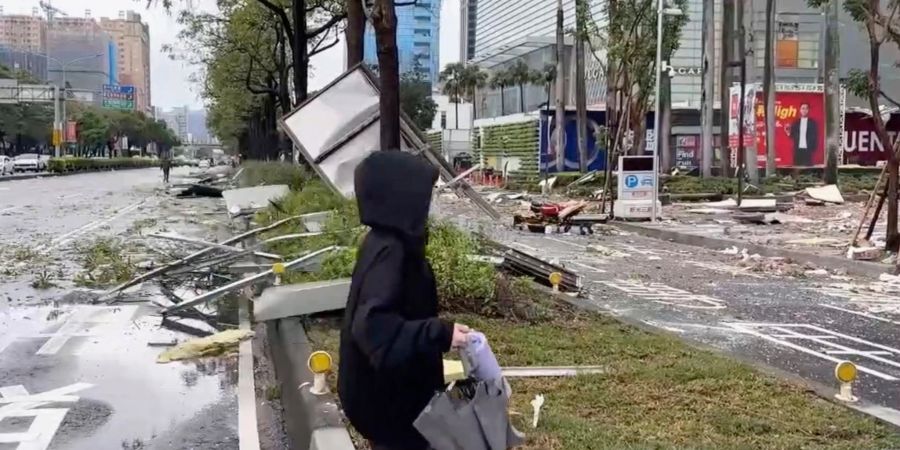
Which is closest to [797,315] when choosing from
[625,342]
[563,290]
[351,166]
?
[563,290]

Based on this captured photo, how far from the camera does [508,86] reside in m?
91.2

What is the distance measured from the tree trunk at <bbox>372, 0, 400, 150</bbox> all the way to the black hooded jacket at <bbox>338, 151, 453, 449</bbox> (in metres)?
6.71

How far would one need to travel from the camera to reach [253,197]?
21516 millimetres

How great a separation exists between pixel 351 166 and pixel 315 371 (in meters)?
7.40

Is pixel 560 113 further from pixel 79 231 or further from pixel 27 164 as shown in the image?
pixel 27 164

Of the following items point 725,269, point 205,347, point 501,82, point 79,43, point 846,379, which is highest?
point 79,43

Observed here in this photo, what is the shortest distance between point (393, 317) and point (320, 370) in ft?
10.8

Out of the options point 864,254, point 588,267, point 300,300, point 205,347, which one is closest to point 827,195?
point 864,254

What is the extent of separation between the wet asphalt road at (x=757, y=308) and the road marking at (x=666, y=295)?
0.5 inches

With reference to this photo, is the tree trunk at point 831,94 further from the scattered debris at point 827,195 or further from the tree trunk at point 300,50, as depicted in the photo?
the tree trunk at point 300,50

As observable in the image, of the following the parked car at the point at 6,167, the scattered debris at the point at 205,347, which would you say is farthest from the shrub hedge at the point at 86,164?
the scattered debris at the point at 205,347

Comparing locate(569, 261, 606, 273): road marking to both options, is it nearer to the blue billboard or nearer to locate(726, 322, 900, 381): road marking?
locate(726, 322, 900, 381): road marking

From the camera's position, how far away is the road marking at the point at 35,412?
569cm

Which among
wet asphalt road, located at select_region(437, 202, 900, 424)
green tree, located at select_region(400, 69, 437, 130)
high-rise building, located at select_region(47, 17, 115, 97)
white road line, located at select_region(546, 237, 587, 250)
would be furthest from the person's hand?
high-rise building, located at select_region(47, 17, 115, 97)
